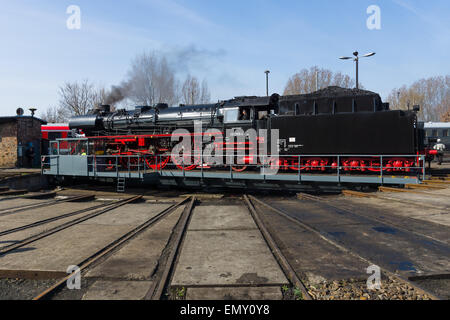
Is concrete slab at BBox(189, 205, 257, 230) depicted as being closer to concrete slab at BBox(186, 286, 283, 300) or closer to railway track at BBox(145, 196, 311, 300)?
railway track at BBox(145, 196, 311, 300)

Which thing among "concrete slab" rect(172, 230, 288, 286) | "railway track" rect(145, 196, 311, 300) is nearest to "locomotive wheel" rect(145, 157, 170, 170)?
"railway track" rect(145, 196, 311, 300)

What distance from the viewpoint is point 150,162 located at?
15.4m

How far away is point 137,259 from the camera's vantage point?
212 inches

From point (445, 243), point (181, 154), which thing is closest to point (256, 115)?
point (181, 154)

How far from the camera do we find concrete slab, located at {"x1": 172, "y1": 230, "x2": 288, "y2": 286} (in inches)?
175

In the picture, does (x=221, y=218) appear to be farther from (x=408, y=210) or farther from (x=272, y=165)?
(x=408, y=210)

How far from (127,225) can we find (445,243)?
23.8ft

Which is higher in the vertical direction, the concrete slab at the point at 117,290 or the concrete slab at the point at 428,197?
the concrete slab at the point at 428,197

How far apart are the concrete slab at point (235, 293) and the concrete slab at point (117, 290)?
0.66m

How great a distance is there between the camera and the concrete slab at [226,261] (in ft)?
14.6

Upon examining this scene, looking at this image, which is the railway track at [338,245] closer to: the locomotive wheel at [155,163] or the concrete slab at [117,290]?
the concrete slab at [117,290]

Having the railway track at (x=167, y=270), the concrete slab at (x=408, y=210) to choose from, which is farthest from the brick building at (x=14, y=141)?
the concrete slab at (x=408, y=210)

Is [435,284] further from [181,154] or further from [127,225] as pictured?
[181,154]

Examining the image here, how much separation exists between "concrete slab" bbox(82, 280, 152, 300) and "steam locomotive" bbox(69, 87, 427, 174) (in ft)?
27.1
